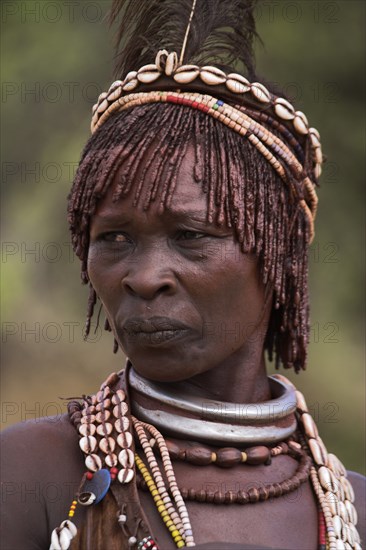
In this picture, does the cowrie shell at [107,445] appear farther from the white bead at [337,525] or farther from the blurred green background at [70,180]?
the blurred green background at [70,180]

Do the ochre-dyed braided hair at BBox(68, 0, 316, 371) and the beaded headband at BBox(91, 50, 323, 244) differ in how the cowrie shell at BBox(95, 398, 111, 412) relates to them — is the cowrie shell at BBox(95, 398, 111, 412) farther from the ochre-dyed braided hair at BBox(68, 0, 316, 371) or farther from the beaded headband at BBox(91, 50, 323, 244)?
the beaded headband at BBox(91, 50, 323, 244)

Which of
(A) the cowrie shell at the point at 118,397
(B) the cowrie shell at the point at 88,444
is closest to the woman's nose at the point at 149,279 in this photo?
(A) the cowrie shell at the point at 118,397

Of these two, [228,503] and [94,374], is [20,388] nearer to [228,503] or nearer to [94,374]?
[94,374]

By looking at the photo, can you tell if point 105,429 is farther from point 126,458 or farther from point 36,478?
point 36,478

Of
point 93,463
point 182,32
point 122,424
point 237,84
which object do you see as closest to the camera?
point 93,463

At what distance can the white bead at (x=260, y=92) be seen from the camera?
3982 millimetres

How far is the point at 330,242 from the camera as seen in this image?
815 centimetres

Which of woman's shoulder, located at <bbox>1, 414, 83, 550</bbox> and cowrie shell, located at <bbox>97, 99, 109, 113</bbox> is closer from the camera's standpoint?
woman's shoulder, located at <bbox>1, 414, 83, 550</bbox>

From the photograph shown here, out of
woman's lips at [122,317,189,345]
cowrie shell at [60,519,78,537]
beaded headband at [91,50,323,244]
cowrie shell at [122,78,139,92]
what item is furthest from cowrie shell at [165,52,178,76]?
cowrie shell at [60,519,78,537]

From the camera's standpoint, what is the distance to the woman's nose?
11.9 ft

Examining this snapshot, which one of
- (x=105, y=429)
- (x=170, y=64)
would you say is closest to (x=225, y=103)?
(x=170, y=64)

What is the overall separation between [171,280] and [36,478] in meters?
0.71

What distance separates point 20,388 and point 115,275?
180 inches

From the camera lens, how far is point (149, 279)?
3.62 m
